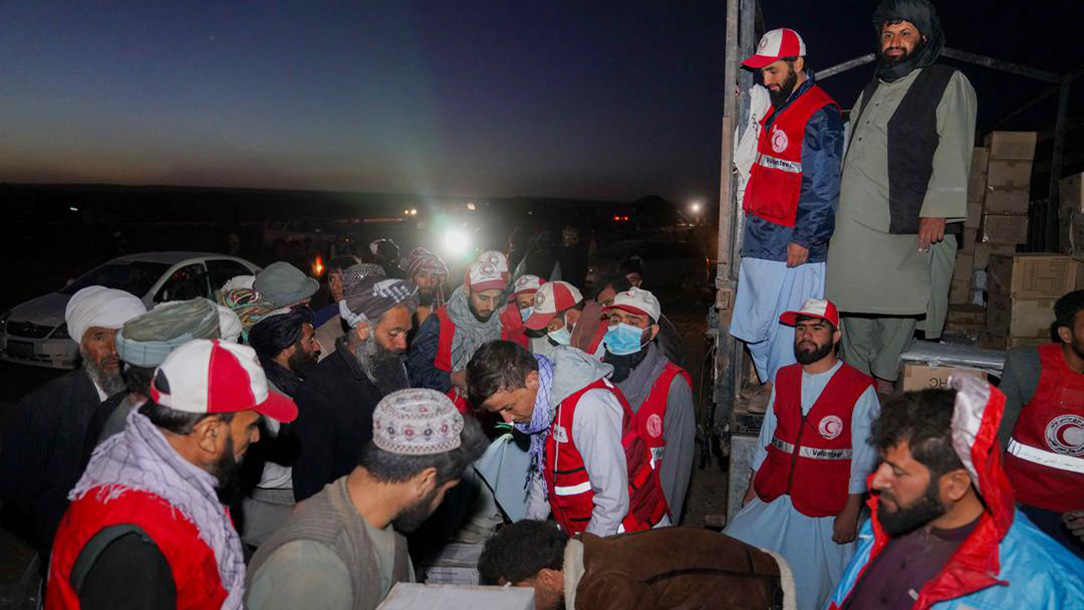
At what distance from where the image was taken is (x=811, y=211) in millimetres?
4344

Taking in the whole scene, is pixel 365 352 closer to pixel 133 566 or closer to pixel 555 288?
pixel 555 288

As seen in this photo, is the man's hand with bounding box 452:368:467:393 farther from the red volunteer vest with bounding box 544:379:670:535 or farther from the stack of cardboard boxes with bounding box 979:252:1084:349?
the stack of cardboard boxes with bounding box 979:252:1084:349

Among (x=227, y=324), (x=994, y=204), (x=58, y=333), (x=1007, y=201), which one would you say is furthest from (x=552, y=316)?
(x=58, y=333)

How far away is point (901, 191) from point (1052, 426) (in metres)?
1.54

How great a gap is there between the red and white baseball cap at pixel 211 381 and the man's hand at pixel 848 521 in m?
2.99

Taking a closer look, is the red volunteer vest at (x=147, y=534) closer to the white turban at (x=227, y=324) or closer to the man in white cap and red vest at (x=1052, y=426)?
the white turban at (x=227, y=324)

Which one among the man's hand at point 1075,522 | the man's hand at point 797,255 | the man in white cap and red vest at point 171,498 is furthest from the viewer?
the man's hand at point 797,255

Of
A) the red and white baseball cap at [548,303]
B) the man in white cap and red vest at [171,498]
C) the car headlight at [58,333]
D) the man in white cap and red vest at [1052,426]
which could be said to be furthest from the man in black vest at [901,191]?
the car headlight at [58,333]

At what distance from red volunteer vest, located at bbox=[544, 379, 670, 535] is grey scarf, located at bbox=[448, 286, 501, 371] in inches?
75.4

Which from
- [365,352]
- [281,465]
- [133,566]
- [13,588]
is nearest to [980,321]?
[365,352]

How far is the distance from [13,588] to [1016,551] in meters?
4.80

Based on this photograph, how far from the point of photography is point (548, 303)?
5.20 metres

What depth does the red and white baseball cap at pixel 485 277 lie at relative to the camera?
536cm

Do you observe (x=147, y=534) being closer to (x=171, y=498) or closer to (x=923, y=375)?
(x=171, y=498)
